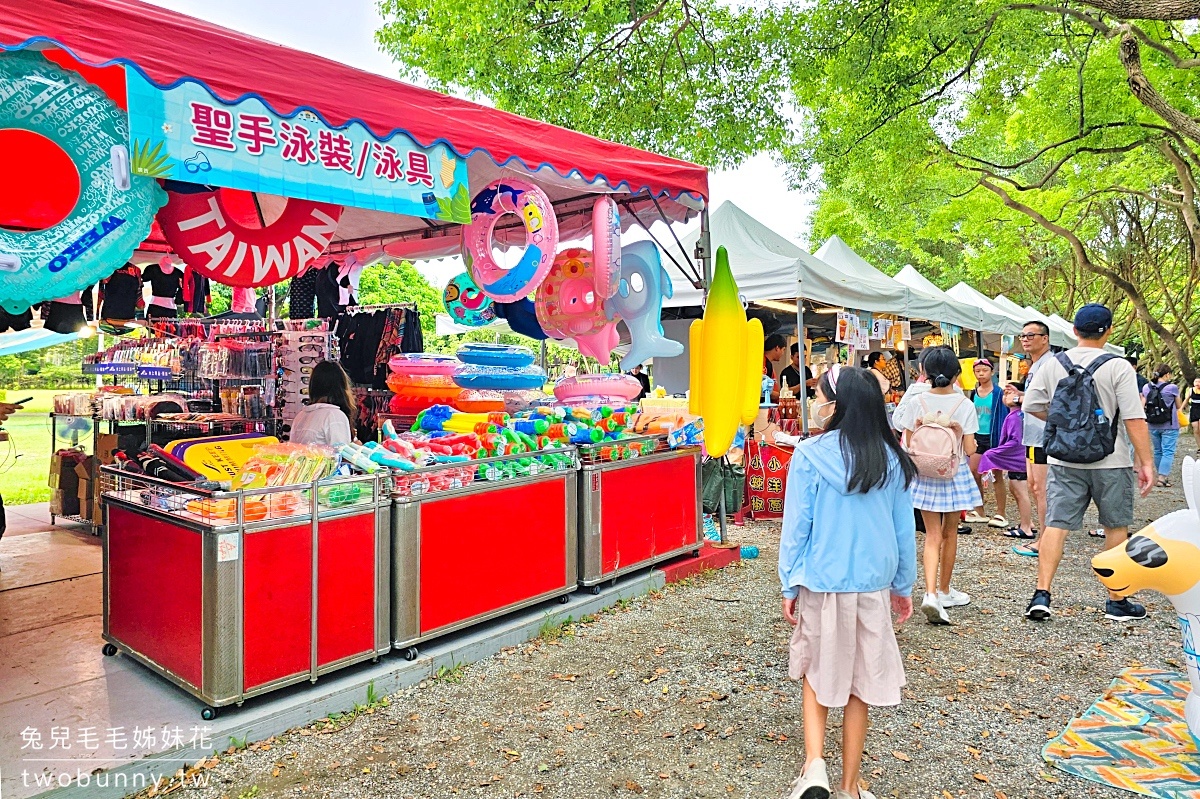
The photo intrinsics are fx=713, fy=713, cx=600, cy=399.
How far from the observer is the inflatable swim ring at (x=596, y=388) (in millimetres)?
6039

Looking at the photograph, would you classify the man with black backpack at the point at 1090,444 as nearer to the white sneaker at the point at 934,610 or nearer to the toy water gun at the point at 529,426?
the white sneaker at the point at 934,610

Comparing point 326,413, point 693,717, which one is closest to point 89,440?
point 326,413

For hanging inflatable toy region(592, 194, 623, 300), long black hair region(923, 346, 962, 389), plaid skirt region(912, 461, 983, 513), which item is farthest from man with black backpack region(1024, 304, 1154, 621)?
hanging inflatable toy region(592, 194, 623, 300)

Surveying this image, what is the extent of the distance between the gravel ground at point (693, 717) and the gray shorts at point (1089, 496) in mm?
691

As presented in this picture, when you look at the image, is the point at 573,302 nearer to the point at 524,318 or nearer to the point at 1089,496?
the point at 524,318

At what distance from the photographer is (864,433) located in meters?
2.62

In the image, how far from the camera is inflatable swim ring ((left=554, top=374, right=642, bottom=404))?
604 centimetres

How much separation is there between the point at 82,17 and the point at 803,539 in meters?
3.26

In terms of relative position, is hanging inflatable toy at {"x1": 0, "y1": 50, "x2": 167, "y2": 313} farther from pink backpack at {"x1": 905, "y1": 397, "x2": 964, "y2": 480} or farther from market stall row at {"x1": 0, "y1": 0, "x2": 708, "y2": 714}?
pink backpack at {"x1": 905, "y1": 397, "x2": 964, "y2": 480}

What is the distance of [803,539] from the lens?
2670mm

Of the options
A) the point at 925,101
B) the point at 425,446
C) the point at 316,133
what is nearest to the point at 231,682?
the point at 425,446

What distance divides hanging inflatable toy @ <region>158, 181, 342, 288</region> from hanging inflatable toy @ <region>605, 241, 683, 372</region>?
7.52ft

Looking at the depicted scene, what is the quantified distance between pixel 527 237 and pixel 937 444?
2.95 meters

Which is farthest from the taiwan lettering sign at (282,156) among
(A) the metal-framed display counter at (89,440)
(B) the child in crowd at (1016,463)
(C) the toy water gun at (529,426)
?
(B) the child in crowd at (1016,463)
